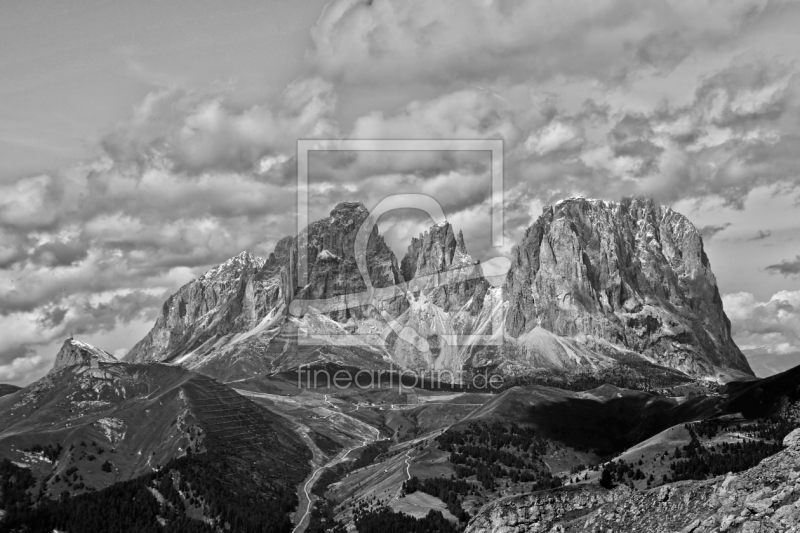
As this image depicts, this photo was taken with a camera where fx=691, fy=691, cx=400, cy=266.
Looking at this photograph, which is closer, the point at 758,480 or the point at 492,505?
the point at 758,480

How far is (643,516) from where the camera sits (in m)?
103

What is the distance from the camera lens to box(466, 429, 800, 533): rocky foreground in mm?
75312

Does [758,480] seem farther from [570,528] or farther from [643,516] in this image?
[570,528]

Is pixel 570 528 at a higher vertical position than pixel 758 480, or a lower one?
lower

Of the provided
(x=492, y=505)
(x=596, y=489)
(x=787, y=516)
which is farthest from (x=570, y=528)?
(x=787, y=516)

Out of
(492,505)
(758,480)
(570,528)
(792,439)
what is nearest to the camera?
(758,480)

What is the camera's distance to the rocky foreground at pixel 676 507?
247 ft

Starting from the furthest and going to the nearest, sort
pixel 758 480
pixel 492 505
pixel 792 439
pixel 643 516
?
1. pixel 492 505
2. pixel 643 516
3. pixel 792 439
4. pixel 758 480

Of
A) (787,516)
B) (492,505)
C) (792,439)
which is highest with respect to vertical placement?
(792,439)

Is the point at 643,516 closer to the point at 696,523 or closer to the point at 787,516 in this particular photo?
the point at 696,523

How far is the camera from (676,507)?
322 ft

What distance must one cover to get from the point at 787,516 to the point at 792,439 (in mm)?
22069

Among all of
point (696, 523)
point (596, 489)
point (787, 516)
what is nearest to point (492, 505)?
point (596, 489)

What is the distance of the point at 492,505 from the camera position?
14938 centimetres
